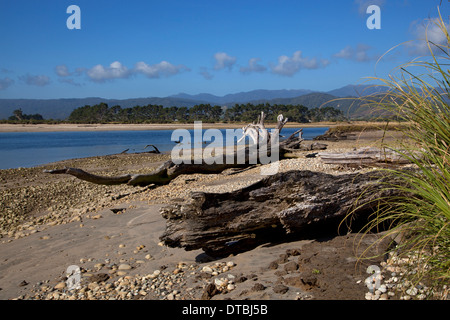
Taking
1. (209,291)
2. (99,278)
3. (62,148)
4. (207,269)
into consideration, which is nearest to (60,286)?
(99,278)

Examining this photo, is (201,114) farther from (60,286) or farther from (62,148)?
(60,286)

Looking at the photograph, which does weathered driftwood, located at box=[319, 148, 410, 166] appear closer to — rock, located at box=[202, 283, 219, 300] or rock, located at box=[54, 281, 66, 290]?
rock, located at box=[202, 283, 219, 300]

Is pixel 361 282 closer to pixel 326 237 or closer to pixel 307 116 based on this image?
pixel 326 237

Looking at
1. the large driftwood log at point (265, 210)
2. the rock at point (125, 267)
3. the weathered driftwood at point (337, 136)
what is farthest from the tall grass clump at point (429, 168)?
the weathered driftwood at point (337, 136)

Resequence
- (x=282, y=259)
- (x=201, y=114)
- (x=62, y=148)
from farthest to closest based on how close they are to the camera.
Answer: (x=201, y=114)
(x=62, y=148)
(x=282, y=259)

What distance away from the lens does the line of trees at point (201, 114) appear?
331ft

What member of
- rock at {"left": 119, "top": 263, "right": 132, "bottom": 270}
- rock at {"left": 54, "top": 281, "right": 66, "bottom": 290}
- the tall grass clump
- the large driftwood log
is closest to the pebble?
rock at {"left": 54, "top": 281, "right": 66, "bottom": 290}

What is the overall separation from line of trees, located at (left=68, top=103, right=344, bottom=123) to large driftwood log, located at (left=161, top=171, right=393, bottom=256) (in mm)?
90046

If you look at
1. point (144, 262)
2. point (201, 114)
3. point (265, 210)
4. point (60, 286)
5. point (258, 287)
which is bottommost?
point (60, 286)

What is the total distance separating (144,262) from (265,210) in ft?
6.86

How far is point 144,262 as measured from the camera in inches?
211

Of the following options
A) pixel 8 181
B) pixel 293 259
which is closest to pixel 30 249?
pixel 293 259

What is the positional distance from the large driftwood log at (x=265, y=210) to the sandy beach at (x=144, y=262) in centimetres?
27

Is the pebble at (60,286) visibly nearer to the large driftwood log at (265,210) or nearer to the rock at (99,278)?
the rock at (99,278)
